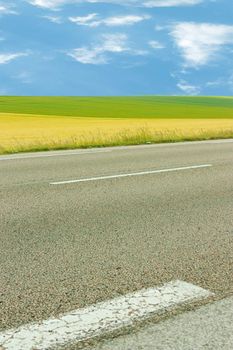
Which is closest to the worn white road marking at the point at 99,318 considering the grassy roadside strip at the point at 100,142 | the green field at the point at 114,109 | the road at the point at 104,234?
the road at the point at 104,234

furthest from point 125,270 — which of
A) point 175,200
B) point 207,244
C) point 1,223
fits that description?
point 175,200

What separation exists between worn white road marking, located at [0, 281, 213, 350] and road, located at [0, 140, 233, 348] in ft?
0.37

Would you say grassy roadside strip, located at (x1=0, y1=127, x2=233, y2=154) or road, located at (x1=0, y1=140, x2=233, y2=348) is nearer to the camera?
road, located at (x1=0, y1=140, x2=233, y2=348)

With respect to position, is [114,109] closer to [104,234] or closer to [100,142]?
→ [100,142]

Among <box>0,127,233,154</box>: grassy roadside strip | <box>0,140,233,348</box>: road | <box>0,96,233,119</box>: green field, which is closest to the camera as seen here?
<box>0,140,233,348</box>: road

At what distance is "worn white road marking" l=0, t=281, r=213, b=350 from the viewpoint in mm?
3127

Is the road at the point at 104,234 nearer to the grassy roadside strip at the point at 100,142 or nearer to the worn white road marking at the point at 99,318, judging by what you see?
the worn white road marking at the point at 99,318

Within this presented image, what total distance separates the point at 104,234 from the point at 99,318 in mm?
2121

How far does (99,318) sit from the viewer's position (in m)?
3.46

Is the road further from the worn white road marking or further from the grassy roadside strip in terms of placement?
the grassy roadside strip

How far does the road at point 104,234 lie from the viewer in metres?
4.02

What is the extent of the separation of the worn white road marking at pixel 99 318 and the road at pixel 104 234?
0.11 m

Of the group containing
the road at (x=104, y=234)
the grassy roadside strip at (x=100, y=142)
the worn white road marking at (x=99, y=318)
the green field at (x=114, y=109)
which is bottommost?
the worn white road marking at (x=99, y=318)

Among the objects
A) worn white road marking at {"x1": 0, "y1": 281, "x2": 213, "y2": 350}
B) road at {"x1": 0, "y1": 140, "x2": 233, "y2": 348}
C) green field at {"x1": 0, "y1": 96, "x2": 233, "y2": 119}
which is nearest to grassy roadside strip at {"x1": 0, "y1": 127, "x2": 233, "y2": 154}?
road at {"x1": 0, "y1": 140, "x2": 233, "y2": 348}
